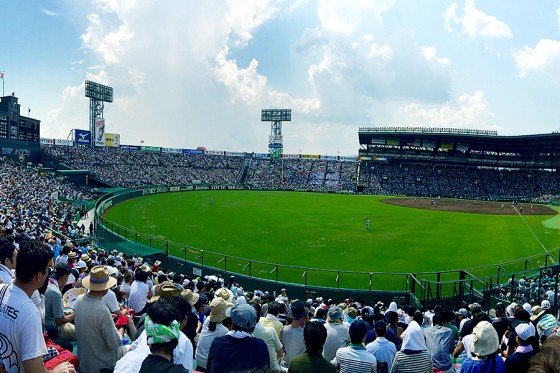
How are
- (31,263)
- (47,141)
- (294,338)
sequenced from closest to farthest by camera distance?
(31,263)
(294,338)
(47,141)

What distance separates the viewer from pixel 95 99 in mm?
87000

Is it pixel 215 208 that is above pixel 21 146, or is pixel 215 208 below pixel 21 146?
below

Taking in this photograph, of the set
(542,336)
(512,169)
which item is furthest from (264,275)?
(512,169)

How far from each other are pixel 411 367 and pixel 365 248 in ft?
78.5

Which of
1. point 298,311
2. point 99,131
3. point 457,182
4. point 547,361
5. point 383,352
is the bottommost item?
point 383,352

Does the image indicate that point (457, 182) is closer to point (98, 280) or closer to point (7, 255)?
point (98, 280)

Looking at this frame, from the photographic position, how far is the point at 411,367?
536cm

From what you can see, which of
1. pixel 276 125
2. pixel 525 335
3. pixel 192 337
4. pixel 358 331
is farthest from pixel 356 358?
pixel 276 125

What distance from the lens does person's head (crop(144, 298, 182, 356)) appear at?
3.53 m

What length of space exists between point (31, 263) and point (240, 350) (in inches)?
88.1

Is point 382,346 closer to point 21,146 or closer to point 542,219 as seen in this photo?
point 542,219

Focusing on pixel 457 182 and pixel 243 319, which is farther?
pixel 457 182

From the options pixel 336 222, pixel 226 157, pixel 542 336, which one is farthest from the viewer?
pixel 226 157

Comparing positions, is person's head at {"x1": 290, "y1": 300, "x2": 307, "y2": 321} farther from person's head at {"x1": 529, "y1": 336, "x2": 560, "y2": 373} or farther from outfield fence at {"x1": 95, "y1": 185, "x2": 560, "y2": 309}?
outfield fence at {"x1": 95, "y1": 185, "x2": 560, "y2": 309}
